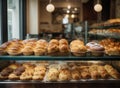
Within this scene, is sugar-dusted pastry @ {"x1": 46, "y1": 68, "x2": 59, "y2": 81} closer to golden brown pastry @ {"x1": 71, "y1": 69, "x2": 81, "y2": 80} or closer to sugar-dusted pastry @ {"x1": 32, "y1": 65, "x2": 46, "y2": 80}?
sugar-dusted pastry @ {"x1": 32, "y1": 65, "x2": 46, "y2": 80}

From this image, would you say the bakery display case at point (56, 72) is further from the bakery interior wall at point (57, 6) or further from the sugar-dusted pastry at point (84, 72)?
the bakery interior wall at point (57, 6)

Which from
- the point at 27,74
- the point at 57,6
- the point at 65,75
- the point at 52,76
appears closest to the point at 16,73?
the point at 27,74

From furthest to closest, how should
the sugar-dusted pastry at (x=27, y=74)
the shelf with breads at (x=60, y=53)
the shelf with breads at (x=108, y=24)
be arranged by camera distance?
the shelf with breads at (x=108, y=24) → the sugar-dusted pastry at (x=27, y=74) → the shelf with breads at (x=60, y=53)

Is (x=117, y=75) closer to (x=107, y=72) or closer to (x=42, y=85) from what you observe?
(x=107, y=72)

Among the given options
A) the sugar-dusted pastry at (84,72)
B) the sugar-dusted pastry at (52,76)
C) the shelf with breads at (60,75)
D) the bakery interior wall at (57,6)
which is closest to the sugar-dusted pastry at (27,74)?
the shelf with breads at (60,75)

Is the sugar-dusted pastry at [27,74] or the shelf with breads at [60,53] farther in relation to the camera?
the sugar-dusted pastry at [27,74]

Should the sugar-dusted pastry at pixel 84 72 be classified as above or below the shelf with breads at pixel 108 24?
below

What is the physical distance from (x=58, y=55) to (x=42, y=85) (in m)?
0.36

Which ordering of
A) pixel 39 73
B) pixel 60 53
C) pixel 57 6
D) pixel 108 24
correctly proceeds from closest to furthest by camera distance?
pixel 60 53 < pixel 39 73 < pixel 108 24 < pixel 57 6

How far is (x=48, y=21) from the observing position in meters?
13.5

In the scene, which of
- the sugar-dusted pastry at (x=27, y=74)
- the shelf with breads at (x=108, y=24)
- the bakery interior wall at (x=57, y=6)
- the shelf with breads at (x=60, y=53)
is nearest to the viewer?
the shelf with breads at (x=60, y=53)

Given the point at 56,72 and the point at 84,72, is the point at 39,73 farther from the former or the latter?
the point at 84,72

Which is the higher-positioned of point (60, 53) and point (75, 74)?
point (60, 53)

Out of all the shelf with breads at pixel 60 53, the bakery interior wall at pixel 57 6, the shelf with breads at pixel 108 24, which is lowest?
the shelf with breads at pixel 60 53
